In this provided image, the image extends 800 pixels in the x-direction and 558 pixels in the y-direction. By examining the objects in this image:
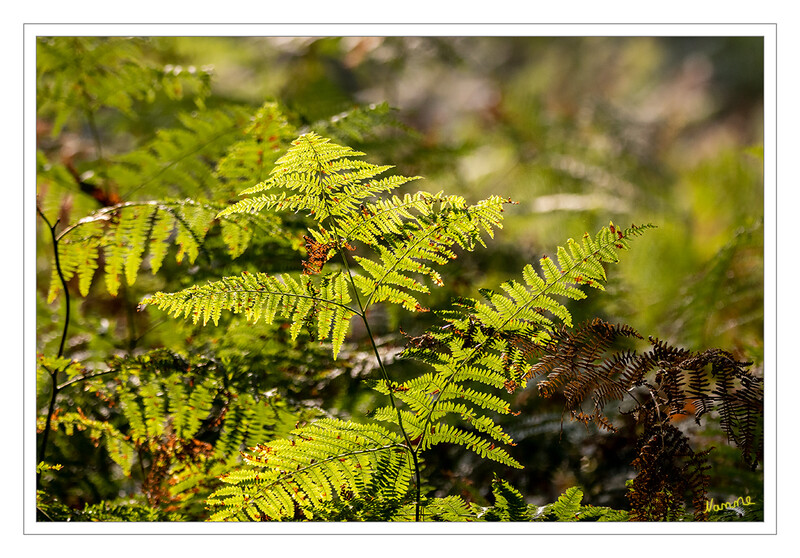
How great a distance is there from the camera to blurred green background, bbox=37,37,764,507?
1204 millimetres

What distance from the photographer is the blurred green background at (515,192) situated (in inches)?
47.4

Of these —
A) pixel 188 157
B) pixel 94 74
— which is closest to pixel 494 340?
pixel 188 157

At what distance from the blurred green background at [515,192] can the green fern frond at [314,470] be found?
15cm

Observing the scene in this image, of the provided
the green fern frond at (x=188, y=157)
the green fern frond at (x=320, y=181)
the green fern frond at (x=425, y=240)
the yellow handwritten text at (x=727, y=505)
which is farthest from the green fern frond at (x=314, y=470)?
the green fern frond at (x=188, y=157)

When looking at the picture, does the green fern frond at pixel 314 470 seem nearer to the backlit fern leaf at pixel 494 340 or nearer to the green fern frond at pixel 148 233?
the backlit fern leaf at pixel 494 340

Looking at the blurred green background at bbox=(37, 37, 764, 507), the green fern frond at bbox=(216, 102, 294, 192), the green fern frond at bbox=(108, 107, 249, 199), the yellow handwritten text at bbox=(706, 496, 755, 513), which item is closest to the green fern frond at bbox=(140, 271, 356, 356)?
the blurred green background at bbox=(37, 37, 764, 507)

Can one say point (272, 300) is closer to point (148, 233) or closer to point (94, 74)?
point (148, 233)

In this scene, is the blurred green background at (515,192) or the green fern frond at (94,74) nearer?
the blurred green background at (515,192)
